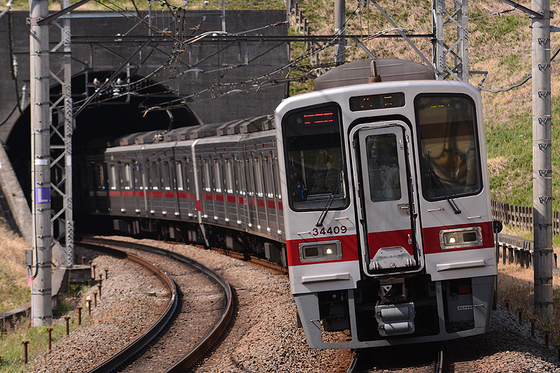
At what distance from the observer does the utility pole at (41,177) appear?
11.5 meters

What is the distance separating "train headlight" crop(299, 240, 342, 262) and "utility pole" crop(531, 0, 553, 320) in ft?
12.4

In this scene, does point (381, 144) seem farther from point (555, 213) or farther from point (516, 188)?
point (516, 188)

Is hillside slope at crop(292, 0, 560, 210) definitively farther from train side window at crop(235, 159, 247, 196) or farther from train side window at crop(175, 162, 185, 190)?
train side window at crop(235, 159, 247, 196)

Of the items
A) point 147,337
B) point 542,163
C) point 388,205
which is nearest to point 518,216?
point 542,163

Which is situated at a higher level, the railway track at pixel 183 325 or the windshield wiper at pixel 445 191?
the windshield wiper at pixel 445 191

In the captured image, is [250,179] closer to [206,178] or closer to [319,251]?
[206,178]

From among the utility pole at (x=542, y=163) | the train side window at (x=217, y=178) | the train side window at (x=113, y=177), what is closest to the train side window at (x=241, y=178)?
the train side window at (x=217, y=178)

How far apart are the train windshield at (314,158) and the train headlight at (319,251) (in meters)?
0.38

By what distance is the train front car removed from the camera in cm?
769

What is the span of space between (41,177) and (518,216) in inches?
561

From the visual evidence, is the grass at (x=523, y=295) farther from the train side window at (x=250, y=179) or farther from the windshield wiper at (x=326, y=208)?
the train side window at (x=250, y=179)

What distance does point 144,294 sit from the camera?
14523 mm

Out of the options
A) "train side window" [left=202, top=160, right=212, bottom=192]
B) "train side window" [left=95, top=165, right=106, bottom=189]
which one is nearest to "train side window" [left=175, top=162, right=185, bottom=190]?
"train side window" [left=202, top=160, right=212, bottom=192]

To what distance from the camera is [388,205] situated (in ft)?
25.4
